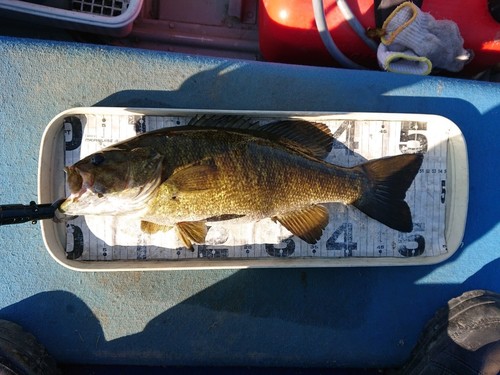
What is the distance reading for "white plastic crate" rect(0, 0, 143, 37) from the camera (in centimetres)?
234

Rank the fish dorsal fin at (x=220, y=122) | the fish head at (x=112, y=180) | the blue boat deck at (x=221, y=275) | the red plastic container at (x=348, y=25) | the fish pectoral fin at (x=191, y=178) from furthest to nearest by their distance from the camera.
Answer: the red plastic container at (x=348, y=25)
the blue boat deck at (x=221, y=275)
the fish dorsal fin at (x=220, y=122)
the fish pectoral fin at (x=191, y=178)
the fish head at (x=112, y=180)

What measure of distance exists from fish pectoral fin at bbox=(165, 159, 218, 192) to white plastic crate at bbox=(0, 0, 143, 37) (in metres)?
1.14

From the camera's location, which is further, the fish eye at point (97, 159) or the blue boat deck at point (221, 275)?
the blue boat deck at point (221, 275)

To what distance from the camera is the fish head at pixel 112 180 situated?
1.65 m

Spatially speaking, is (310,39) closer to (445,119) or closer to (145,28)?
(445,119)

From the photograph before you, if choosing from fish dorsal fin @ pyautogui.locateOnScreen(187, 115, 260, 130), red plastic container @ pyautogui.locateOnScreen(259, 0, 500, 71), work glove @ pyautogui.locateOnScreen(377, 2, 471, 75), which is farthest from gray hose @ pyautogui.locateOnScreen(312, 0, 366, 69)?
fish dorsal fin @ pyautogui.locateOnScreen(187, 115, 260, 130)

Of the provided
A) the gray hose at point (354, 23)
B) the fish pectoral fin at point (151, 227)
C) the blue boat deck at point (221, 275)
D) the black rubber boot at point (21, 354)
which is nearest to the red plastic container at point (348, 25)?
the gray hose at point (354, 23)

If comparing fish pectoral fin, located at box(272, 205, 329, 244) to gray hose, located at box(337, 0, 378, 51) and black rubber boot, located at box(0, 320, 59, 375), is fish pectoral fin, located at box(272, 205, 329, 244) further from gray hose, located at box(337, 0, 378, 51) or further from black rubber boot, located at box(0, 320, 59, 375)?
black rubber boot, located at box(0, 320, 59, 375)

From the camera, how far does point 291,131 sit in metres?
2.02

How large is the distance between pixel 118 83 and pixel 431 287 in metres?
1.95

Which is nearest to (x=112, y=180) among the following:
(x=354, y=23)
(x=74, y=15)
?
(x=74, y=15)

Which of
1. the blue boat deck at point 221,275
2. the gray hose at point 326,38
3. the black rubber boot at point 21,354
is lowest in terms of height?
the black rubber boot at point 21,354

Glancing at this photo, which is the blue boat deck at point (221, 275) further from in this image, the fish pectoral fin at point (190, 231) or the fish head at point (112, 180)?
the fish head at point (112, 180)

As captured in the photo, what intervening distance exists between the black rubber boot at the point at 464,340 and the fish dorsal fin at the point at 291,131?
3.44ft
